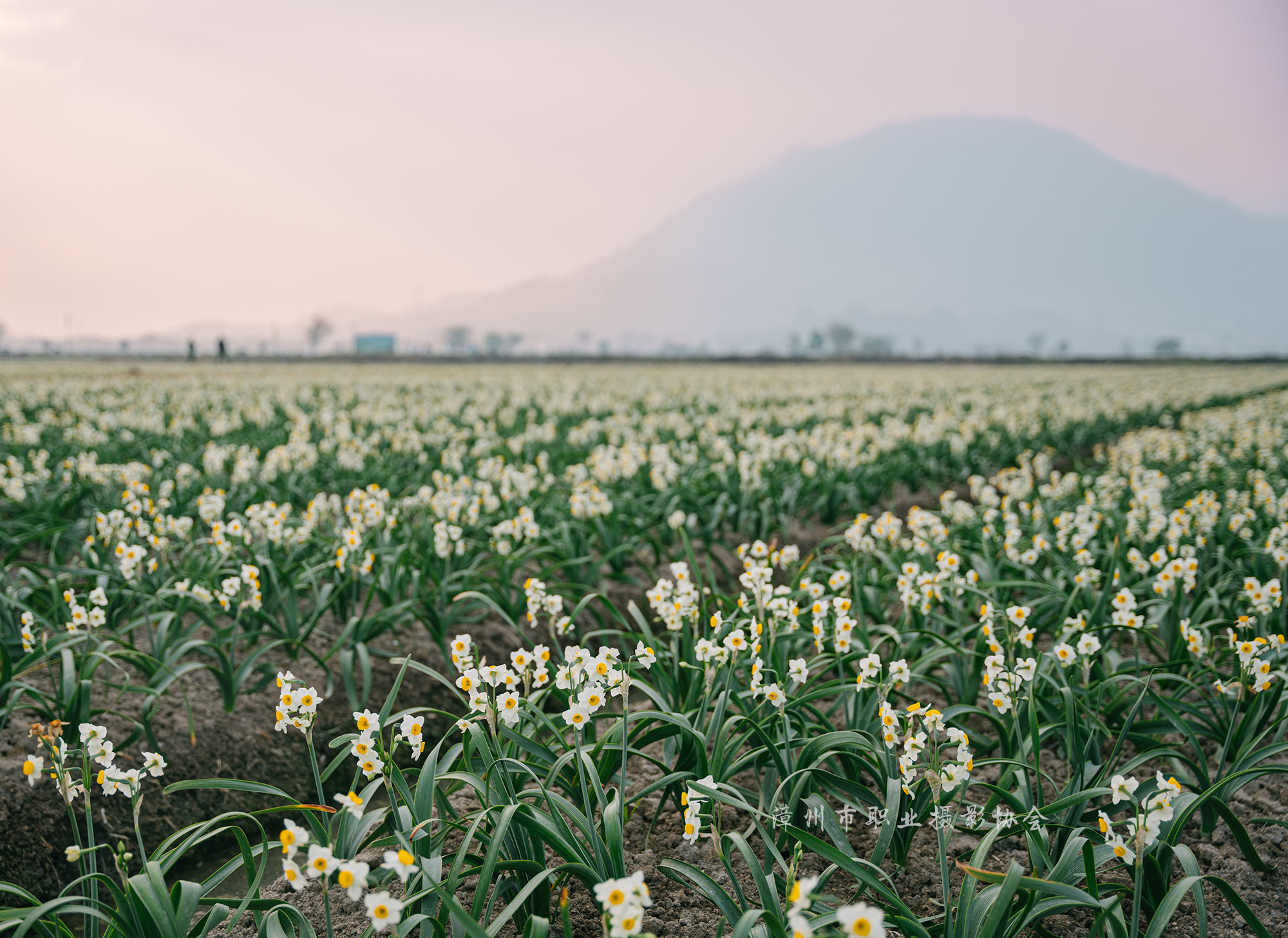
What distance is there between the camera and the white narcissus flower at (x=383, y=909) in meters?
1.49

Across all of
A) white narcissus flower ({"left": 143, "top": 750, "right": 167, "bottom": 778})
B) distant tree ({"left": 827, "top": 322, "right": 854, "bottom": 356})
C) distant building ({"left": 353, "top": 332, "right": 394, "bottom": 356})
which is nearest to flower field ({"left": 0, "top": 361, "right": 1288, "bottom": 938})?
white narcissus flower ({"left": 143, "top": 750, "right": 167, "bottom": 778})

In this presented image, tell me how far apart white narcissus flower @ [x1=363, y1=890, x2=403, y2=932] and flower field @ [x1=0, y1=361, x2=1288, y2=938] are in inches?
0.5

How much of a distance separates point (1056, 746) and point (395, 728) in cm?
341

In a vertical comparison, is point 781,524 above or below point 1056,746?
above

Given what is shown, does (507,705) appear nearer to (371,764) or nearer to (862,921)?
(371,764)

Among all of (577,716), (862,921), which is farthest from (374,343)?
(862,921)

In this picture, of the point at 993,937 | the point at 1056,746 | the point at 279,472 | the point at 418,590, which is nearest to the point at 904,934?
the point at 993,937

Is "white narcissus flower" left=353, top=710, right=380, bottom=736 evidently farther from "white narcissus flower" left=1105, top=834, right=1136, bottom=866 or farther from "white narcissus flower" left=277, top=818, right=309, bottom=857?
"white narcissus flower" left=1105, top=834, right=1136, bottom=866

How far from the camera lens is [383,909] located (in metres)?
1.53

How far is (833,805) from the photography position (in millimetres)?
3213

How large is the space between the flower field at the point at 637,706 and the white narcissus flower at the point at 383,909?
0.04 feet

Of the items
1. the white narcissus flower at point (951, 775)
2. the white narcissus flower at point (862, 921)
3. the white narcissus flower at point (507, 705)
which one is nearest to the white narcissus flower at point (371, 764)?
the white narcissus flower at point (507, 705)

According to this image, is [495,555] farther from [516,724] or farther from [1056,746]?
[1056,746]

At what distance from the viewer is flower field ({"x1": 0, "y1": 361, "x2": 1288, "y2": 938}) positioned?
2.18 m
